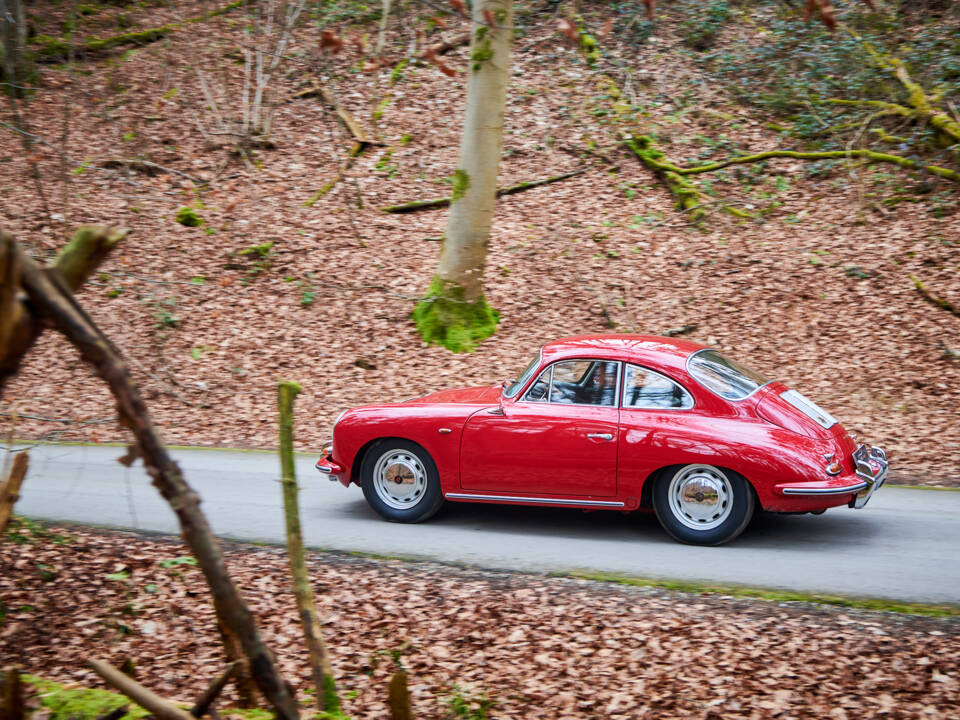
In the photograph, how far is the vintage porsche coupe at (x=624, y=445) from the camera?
22.0ft

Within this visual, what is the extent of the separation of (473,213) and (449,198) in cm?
447

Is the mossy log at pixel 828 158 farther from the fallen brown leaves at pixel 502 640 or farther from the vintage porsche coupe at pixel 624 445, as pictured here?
the fallen brown leaves at pixel 502 640

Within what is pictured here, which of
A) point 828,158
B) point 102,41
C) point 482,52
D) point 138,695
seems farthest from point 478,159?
point 102,41

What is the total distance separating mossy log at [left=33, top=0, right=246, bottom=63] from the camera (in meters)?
22.1

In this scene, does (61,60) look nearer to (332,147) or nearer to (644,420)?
(332,147)

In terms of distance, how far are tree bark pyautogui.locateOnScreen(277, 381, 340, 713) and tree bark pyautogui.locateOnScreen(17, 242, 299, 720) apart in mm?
708

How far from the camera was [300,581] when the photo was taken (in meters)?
4.28

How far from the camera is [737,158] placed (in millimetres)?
16484

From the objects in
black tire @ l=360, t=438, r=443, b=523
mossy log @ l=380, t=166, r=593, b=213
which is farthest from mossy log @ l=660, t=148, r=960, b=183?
black tire @ l=360, t=438, r=443, b=523

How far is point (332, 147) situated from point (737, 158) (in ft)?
29.0

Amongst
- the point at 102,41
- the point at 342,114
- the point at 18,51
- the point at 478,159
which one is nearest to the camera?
the point at 478,159

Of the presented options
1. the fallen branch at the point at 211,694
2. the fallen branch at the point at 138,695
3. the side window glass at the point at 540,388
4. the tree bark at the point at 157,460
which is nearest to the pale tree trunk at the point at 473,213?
the side window glass at the point at 540,388

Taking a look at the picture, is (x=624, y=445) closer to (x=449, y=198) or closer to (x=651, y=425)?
(x=651, y=425)

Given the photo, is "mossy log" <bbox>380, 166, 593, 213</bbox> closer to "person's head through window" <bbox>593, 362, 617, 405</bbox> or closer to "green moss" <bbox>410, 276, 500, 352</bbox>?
"green moss" <bbox>410, 276, 500, 352</bbox>
